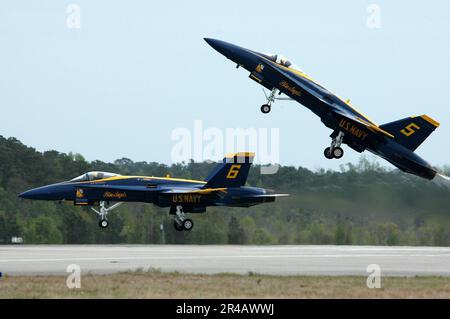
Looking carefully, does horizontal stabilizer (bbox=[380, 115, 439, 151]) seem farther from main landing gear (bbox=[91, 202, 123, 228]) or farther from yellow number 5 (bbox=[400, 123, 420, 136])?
main landing gear (bbox=[91, 202, 123, 228])

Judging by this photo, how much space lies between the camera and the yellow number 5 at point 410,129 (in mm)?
40188

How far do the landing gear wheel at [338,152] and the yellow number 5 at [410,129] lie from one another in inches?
108

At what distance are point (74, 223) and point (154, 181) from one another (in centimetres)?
1918

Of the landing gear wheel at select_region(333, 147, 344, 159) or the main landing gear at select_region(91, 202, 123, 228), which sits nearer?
the landing gear wheel at select_region(333, 147, 344, 159)

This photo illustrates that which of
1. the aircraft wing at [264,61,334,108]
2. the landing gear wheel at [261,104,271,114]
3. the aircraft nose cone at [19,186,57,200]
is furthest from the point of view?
the aircraft nose cone at [19,186,57,200]

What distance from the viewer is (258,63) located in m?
39.6

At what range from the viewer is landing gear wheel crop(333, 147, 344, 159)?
133 feet

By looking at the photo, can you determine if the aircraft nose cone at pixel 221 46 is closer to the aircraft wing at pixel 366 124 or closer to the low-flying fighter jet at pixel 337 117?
the low-flying fighter jet at pixel 337 117

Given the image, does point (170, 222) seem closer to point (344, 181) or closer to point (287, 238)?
point (287, 238)

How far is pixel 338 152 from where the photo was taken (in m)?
40.6

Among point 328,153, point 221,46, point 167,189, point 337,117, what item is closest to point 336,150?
point 328,153

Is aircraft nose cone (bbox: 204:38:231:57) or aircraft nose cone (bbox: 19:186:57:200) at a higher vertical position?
aircraft nose cone (bbox: 204:38:231:57)

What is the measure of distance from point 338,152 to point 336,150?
0.41 ft

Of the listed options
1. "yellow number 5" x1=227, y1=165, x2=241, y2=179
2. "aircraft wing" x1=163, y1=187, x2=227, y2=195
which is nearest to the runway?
"aircraft wing" x1=163, y1=187, x2=227, y2=195
